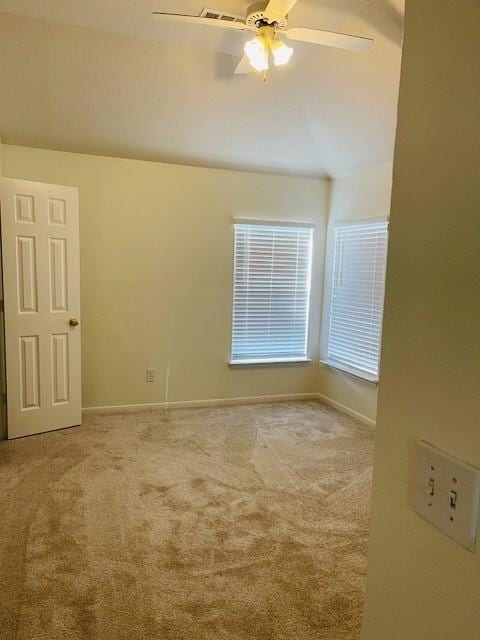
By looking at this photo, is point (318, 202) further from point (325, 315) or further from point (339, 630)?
point (339, 630)

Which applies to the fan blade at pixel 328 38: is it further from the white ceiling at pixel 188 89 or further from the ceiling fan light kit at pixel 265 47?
the white ceiling at pixel 188 89

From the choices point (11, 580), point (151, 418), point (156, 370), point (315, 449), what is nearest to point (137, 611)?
point (11, 580)

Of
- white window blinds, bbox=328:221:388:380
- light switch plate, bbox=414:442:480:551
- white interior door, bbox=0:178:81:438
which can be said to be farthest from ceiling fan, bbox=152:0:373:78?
light switch plate, bbox=414:442:480:551

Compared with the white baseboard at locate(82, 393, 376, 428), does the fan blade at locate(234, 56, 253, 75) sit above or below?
above

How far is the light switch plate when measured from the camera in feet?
2.00

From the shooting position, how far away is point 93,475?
10.2 feet

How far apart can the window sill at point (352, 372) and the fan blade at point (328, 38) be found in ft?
8.93

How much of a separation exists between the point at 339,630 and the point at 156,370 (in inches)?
120

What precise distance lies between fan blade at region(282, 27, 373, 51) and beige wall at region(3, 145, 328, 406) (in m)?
2.22

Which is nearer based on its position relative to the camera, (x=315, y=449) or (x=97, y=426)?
(x=315, y=449)

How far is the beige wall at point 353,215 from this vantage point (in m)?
4.01

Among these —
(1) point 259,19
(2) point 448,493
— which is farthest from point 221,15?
(2) point 448,493

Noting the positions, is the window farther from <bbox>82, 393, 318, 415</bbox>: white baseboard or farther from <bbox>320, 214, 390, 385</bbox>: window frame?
<bbox>82, 393, 318, 415</bbox>: white baseboard

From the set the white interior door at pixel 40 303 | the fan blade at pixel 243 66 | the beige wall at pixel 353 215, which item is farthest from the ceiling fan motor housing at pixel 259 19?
the white interior door at pixel 40 303
